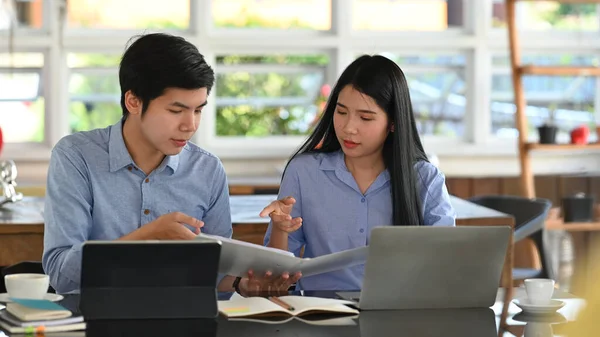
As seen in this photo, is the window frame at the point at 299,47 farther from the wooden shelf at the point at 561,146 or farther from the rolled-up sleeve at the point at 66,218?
the rolled-up sleeve at the point at 66,218

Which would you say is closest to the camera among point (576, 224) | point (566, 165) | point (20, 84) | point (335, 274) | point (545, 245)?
point (335, 274)

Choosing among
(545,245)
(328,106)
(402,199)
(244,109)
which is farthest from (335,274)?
(244,109)

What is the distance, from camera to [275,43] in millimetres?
5660

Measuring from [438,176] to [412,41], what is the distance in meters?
3.26

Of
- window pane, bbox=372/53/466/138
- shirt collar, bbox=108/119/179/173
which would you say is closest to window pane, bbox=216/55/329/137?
window pane, bbox=372/53/466/138

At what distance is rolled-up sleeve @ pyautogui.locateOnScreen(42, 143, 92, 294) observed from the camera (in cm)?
225

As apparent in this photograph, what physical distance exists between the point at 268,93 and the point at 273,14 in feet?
Result: 1.59

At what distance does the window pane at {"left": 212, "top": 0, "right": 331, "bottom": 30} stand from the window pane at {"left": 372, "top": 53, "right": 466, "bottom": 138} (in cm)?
65

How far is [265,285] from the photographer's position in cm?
227

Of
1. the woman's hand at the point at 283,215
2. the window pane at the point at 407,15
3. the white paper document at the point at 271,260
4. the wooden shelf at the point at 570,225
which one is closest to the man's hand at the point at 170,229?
the white paper document at the point at 271,260

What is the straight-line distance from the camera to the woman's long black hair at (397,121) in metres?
2.58

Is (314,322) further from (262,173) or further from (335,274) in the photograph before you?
(262,173)

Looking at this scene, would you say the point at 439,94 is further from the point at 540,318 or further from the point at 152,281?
the point at 152,281

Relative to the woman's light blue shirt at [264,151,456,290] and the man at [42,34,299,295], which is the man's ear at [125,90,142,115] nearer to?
the man at [42,34,299,295]
